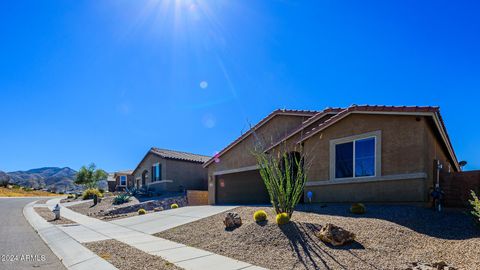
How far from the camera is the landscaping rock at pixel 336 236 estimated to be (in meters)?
7.58

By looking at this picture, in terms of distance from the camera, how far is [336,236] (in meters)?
7.64

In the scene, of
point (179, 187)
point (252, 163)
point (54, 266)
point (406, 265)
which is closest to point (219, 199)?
point (252, 163)

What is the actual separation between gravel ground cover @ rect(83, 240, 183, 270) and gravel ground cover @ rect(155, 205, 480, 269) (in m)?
1.54

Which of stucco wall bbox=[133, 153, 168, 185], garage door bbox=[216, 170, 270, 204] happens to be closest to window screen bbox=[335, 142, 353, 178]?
garage door bbox=[216, 170, 270, 204]

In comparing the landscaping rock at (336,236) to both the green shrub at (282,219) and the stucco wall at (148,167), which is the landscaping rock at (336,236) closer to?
the green shrub at (282,219)

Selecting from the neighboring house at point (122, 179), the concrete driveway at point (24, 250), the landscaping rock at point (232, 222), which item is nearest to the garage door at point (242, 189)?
the landscaping rock at point (232, 222)

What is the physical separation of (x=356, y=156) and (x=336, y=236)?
6.70m

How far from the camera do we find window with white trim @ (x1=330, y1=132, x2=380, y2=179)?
13.0 meters

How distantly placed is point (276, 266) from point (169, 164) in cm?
2767

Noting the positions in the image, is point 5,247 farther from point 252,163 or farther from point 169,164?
point 169,164

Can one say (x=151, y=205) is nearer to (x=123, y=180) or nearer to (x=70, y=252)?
(x=70, y=252)

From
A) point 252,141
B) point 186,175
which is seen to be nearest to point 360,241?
point 252,141

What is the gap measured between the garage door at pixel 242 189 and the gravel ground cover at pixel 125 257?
1186cm

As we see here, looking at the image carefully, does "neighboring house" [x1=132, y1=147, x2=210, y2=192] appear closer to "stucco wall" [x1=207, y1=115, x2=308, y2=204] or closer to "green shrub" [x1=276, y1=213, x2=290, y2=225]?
"stucco wall" [x1=207, y1=115, x2=308, y2=204]
